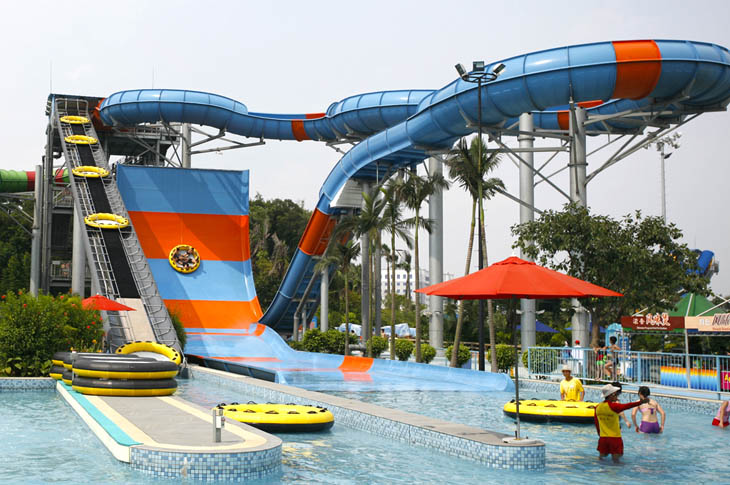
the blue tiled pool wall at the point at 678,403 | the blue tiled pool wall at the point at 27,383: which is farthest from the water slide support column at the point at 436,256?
the blue tiled pool wall at the point at 27,383

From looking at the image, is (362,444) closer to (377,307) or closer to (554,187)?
(554,187)

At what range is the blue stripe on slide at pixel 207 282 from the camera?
33.8 metres

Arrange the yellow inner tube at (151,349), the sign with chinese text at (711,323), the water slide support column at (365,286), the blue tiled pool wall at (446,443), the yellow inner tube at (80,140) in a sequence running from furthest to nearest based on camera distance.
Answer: the yellow inner tube at (80,140)
the water slide support column at (365,286)
the yellow inner tube at (151,349)
the sign with chinese text at (711,323)
the blue tiled pool wall at (446,443)

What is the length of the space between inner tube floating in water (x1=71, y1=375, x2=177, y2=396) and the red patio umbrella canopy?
5974 mm

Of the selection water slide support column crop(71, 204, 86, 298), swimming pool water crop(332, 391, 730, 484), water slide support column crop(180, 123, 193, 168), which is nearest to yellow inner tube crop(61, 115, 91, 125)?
water slide support column crop(180, 123, 193, 168)

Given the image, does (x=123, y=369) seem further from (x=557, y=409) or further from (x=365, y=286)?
(x=365, y=286)

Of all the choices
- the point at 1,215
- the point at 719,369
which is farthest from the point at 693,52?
A: the point at 1,215

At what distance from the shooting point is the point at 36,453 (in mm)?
9266

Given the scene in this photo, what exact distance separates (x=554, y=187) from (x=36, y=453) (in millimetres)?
16852

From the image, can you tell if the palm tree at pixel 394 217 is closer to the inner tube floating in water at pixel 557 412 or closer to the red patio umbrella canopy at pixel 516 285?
the inner tube floating in water at pixel 557 412

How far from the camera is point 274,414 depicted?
428 inches

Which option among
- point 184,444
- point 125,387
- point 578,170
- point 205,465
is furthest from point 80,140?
point 205,465

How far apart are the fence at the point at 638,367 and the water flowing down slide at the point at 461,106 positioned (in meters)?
6.35

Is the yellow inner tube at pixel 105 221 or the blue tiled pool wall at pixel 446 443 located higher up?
the yellow inner tube at pixel 105 221
